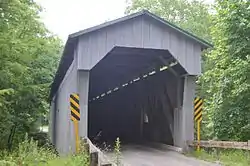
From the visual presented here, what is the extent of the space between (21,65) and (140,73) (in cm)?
489

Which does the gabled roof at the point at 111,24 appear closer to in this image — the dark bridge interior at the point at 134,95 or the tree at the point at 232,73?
the dark bridge interior at the point at 134,95

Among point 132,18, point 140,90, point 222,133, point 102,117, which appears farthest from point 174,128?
point 102,117

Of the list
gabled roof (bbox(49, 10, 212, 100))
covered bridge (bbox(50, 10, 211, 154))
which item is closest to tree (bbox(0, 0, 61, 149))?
covered bridge (bbox(50, 10, 211, 154))

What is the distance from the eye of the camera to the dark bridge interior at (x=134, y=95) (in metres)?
11.9

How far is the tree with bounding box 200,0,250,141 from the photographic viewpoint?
10.7 m

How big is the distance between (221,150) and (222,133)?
2.59 metres

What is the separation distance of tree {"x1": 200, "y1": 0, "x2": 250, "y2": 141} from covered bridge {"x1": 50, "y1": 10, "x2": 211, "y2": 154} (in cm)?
130

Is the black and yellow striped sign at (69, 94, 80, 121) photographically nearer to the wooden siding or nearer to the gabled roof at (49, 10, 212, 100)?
the wooden siding

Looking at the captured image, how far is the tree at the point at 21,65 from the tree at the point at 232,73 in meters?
6.41

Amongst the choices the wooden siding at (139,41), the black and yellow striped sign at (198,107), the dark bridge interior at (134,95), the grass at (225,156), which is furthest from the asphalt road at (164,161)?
→ the wooden siding at (139,41)

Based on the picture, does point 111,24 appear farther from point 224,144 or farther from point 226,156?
point 226,156

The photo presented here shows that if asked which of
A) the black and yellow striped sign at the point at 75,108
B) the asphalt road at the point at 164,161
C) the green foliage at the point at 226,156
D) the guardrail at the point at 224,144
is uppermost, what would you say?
the black and yellow striped sign at the point at 75,108

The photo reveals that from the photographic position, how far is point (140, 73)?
49.3 feet

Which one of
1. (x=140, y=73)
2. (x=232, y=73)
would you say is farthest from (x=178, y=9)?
(x=232, y=73)
